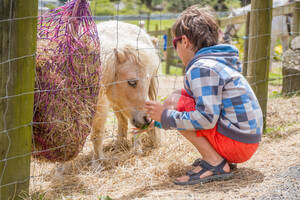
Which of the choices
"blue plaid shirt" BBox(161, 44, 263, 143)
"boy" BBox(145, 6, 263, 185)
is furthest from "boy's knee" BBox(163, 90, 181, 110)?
"blue plaid shirt" BBox(161, 44, 263, 143)

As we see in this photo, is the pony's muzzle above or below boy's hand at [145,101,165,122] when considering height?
below

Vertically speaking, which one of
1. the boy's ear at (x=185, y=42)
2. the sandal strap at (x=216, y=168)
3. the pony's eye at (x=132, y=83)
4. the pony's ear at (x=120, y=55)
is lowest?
the sandal strap at (x=216, y=168)

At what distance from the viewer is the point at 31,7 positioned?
215 cm

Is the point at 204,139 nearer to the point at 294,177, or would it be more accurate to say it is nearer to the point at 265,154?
the point at 294,177

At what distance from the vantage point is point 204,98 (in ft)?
8.11

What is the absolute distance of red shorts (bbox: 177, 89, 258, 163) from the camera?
2600 millimetres

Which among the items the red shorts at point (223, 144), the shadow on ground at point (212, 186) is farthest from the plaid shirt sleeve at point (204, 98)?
the shadow on ground at point (212, 186)

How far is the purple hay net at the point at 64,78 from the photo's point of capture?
Answer: 2451mm

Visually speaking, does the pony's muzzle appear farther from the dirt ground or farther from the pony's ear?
the pony's ear

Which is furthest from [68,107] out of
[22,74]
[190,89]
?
[190,89]

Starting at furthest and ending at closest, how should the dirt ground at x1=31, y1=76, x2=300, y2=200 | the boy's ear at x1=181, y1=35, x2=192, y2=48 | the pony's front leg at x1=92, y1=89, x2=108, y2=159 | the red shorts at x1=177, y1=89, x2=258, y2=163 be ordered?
the pony's front leg at x1=92, y1=89, x2=108, y2=159, the boy's ear at x1=181, y1=35, x2=192, y2=48, the red shorts at x1=177, y1=89, x2=258, y2=163, the dirt ground at x1=31, y1=76, x2=300, y2=200

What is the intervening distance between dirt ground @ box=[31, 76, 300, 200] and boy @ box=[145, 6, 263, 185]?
0.19 metres

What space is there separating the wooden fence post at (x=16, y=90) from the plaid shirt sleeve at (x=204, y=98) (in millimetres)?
1082

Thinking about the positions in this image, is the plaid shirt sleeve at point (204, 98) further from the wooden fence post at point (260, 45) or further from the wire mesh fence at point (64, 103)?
the wooden fence post at point (260, 45)
